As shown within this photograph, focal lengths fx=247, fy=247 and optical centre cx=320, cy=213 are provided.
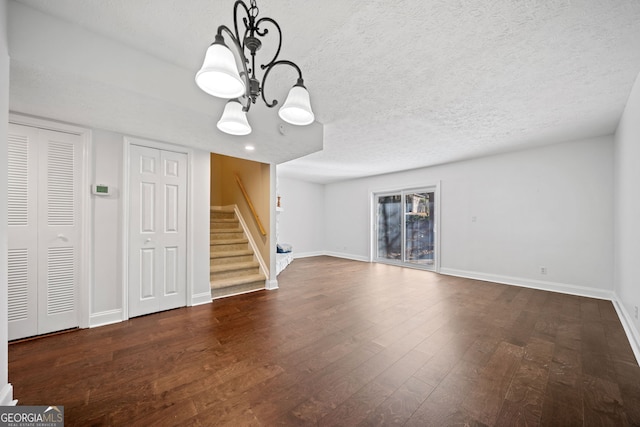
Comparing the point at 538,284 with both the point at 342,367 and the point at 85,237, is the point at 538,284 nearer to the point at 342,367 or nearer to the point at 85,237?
the point at 342,367

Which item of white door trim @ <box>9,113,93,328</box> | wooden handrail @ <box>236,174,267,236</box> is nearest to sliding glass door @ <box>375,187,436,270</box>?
wooden handrail @ <box>236,174,267,236</box>

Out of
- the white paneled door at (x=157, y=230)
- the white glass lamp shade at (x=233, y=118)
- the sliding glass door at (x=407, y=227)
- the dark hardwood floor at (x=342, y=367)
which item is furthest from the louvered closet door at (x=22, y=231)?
the sliding glass door at (x=407, y=227)

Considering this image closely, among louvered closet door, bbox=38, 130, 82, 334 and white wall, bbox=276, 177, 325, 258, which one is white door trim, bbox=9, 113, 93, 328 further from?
white wall, bbox=276, 177, 325, 258

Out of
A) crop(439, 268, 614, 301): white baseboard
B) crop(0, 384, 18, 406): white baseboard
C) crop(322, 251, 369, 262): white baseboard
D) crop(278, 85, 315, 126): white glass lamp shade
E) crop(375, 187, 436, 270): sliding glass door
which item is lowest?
crop(322, 251, 369, 262): white baseboard

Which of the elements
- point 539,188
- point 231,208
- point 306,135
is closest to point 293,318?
point 306,135

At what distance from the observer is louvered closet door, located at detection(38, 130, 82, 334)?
8.45 feet

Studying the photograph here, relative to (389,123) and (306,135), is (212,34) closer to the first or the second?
(306,135)

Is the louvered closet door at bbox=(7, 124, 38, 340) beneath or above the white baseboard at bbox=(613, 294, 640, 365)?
above

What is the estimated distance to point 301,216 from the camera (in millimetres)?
8070

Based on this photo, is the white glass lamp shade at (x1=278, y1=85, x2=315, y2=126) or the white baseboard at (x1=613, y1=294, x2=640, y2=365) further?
the white baseboard at (x1=613, y1=294, x2=640, y2=365)

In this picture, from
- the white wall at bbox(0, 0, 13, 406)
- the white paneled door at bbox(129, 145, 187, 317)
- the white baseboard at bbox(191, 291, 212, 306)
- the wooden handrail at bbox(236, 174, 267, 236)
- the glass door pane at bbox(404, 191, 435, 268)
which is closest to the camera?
the white wall at bbox(0, 0, 13, 406)

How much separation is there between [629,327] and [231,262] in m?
5.34

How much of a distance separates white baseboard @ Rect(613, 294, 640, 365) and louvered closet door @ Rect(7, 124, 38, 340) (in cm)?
571

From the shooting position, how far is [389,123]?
351cm
